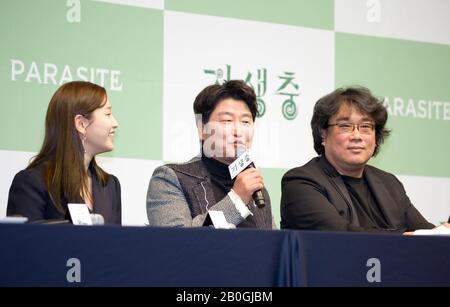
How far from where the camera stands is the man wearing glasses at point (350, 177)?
329cm

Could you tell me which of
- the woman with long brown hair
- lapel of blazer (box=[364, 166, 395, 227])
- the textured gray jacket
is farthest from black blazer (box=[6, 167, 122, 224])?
lapel of blazer (box=[364, 166, 395, 227])

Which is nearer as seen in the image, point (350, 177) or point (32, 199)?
point (32, 199)

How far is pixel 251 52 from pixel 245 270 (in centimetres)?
184

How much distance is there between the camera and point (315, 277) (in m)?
2.47

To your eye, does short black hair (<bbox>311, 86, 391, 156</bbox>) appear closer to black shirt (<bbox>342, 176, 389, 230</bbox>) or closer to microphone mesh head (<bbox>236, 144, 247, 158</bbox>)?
black shirt (<bbox>342, 176, 389, 230</bbox>)

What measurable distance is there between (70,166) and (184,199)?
434 mm

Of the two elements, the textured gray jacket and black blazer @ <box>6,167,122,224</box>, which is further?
the textured gray jacket

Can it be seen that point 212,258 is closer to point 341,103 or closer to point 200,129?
point 200,129

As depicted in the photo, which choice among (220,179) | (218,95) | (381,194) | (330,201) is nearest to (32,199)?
(220,179)

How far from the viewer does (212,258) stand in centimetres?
240

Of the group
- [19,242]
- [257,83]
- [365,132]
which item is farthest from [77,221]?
[257,83]

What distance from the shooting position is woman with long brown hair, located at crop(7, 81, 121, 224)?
3.03m
